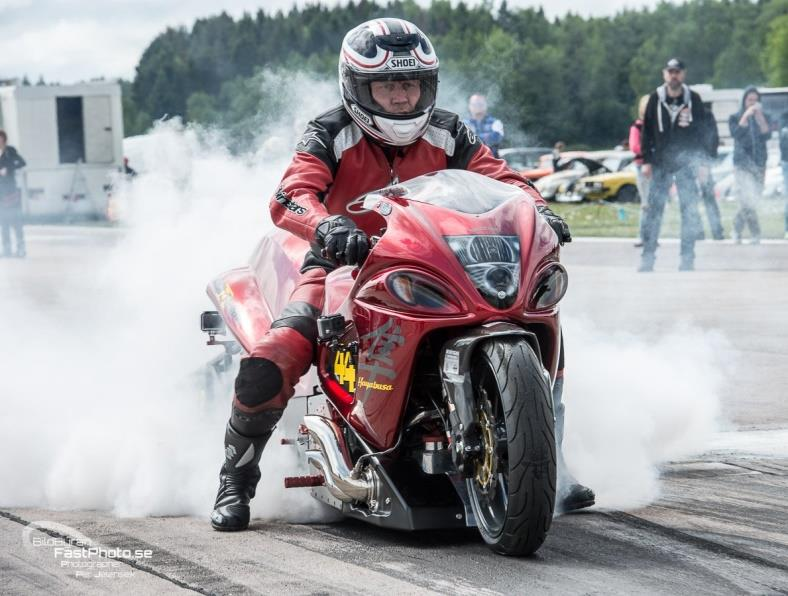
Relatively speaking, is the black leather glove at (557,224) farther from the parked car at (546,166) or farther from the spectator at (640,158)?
the parked car at (546,166)

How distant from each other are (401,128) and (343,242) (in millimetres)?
805

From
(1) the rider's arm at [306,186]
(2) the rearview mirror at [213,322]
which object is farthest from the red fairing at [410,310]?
(2) the rearview mirror at [213,322]

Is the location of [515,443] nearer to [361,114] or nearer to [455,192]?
[455,192]

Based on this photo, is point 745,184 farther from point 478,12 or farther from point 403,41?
point 478,12

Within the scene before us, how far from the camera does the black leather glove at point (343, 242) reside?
195 inches

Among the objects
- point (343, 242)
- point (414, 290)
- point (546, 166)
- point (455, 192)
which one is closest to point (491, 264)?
point (414, 290)

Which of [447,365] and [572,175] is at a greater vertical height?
[572,175]

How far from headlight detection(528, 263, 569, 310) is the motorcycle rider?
34 centimetres

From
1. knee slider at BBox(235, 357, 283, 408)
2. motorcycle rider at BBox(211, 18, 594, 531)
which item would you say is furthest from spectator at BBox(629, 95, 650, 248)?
knee slider at BBox(235, 357, 283, 408)

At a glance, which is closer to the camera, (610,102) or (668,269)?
(668,269)

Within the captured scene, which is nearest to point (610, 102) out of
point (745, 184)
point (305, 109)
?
point (745, 184)

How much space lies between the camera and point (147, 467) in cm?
612

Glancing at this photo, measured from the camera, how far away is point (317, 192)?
220 inches

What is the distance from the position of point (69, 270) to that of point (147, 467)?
1406cm
